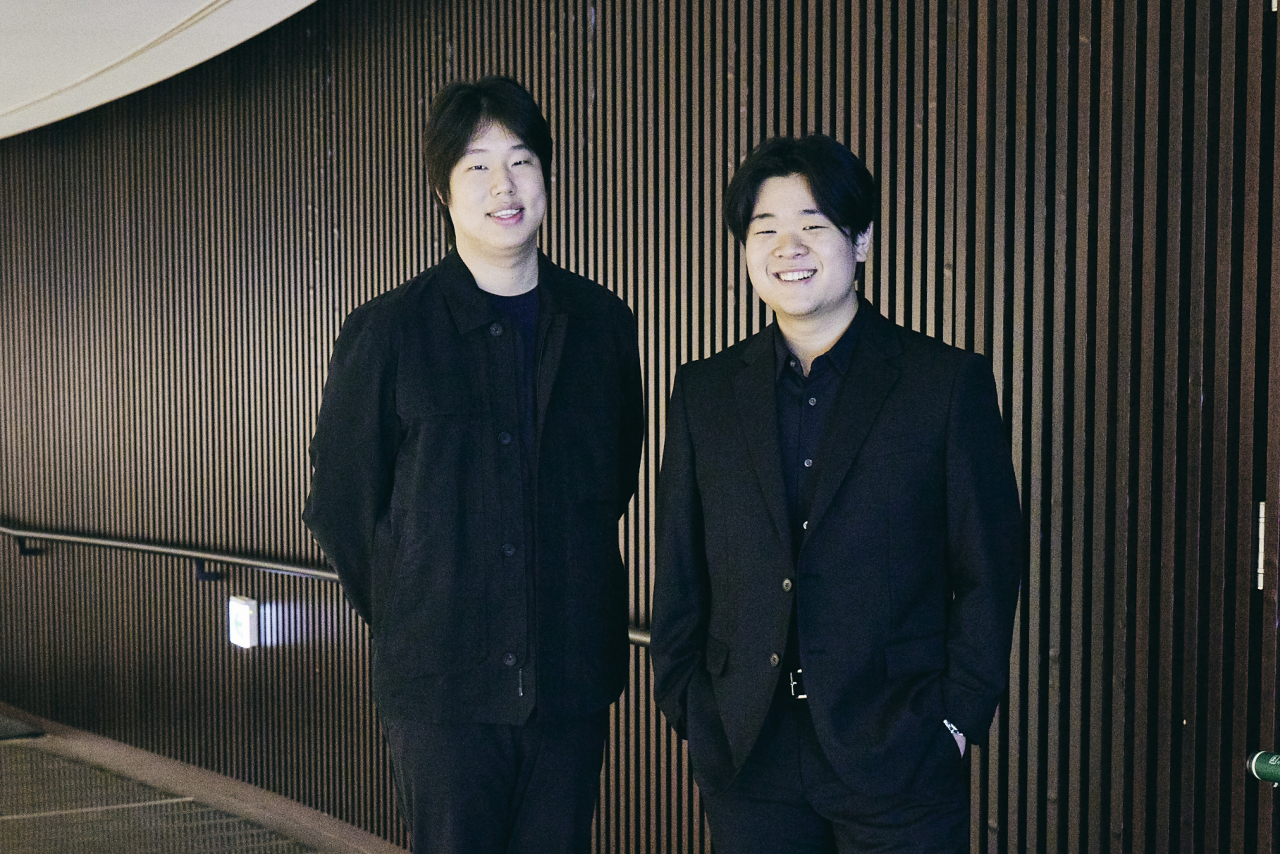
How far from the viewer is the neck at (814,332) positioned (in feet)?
6.73

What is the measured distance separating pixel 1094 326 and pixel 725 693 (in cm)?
128

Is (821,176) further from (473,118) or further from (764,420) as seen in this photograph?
(473,118)

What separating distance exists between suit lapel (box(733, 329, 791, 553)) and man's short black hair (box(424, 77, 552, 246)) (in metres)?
0.58

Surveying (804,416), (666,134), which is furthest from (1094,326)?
(666,134)

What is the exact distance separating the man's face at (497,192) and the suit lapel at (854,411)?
2.18ft

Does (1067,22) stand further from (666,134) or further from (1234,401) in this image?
(666,134)

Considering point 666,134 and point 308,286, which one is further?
point 308,286

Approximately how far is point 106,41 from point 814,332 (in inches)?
155

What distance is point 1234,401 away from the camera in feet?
8.02

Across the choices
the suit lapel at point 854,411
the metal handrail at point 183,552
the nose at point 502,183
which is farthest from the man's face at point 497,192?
the metal handrail at point 183,552

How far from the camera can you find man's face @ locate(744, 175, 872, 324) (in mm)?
1995

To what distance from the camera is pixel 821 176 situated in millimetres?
1998

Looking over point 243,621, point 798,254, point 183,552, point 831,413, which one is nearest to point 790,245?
point 798,254

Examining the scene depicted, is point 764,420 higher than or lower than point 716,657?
higher
